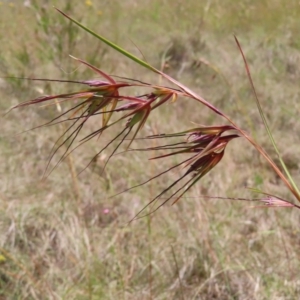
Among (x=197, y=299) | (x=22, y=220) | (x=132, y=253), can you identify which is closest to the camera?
(x=197, y=299)

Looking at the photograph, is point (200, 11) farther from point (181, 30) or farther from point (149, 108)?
point (149, 108)

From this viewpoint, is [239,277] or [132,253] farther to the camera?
[132,253]

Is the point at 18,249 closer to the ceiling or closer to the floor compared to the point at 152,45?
closer to the floor

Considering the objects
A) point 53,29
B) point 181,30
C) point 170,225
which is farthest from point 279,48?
point 170,225

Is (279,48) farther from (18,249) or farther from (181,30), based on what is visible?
(18,249)

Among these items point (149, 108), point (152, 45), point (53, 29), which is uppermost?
Result: point (149, 108)

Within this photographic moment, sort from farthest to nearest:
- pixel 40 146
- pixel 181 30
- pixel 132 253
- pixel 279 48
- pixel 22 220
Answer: pixel 181 30 < pixel 279 48 < pixel 40 146 < pixel 22 220 < pixel 132 253
